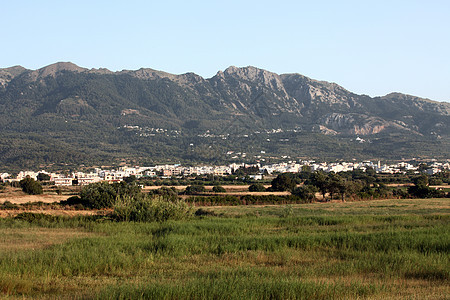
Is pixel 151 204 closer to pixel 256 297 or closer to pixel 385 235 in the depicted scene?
pixel 385 235

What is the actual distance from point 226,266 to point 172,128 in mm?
153477

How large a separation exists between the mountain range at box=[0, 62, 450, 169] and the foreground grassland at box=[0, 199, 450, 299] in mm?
106445

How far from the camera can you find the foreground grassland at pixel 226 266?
902 centimetres

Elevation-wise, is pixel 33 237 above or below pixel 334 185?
above

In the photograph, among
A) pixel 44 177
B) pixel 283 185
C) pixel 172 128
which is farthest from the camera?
pixel 172 128

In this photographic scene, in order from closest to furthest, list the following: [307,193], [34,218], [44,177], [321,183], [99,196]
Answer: [34,218]
[99,196]
[307,193]
[321,183]
[44,177]

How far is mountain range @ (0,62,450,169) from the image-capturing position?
138250mm

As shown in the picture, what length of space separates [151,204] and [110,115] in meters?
149

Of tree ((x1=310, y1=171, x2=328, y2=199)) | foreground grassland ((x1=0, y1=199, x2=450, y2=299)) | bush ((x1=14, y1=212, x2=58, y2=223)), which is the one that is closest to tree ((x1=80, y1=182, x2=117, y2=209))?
bush ((x1=14, y1=212, x2=58, y2=223))

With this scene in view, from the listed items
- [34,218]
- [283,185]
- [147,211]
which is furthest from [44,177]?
[147,211]

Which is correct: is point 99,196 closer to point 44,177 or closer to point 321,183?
point 321,183

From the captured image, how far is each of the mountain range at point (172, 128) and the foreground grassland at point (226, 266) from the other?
10645cm

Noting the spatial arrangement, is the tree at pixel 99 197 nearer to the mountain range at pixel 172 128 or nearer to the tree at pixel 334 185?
the tree at pixel 334 185

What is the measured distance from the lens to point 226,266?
1224 cm
